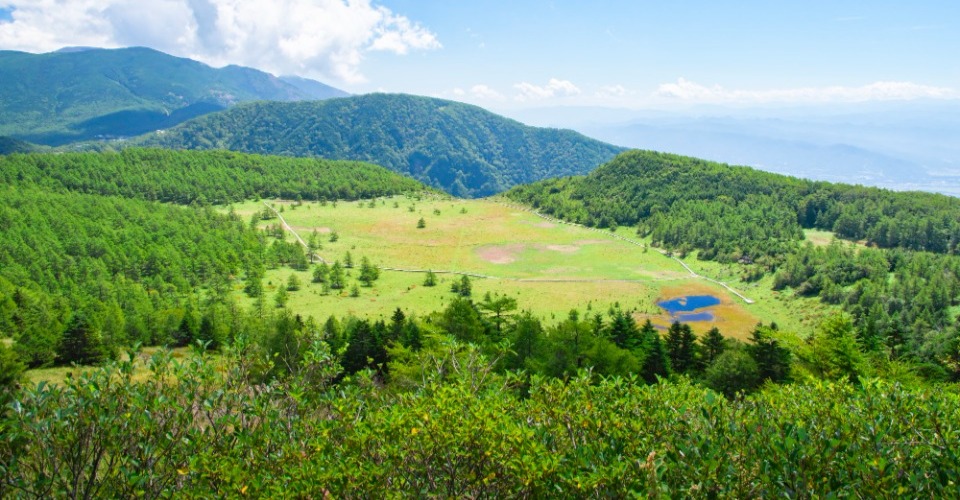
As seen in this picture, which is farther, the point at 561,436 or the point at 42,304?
the point at 42,304

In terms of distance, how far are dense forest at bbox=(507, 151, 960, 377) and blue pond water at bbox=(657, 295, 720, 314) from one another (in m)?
13.5

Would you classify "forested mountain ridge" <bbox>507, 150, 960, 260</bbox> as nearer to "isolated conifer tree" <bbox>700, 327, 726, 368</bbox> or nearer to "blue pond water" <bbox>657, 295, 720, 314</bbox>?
"blue pond water" <bbox>657, 295, 720, 314</bbox>

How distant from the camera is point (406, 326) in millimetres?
47969

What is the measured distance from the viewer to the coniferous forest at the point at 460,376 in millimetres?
8453

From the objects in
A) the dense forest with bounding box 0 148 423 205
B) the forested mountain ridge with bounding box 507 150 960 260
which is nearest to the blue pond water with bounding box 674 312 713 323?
the forested mountain ridge with bounding box 507 150 960 260

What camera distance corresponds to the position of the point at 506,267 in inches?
3999

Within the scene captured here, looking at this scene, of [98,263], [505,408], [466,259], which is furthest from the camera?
[466,259]

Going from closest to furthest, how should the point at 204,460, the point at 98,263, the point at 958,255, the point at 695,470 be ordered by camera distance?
the point at 695,470, the point at 204,460, the point at 98,263, the point at 958,255

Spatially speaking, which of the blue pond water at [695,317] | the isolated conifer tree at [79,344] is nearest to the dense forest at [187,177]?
the isolated conifer tree at [79,344]

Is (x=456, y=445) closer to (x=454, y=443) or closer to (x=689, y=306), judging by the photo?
(x=454, y=443)

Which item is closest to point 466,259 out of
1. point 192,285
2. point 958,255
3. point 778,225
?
point 192,285

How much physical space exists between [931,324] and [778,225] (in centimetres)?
5690

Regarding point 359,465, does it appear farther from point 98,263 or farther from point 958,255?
point 958,255

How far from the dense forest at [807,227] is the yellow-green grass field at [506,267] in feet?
20.7
